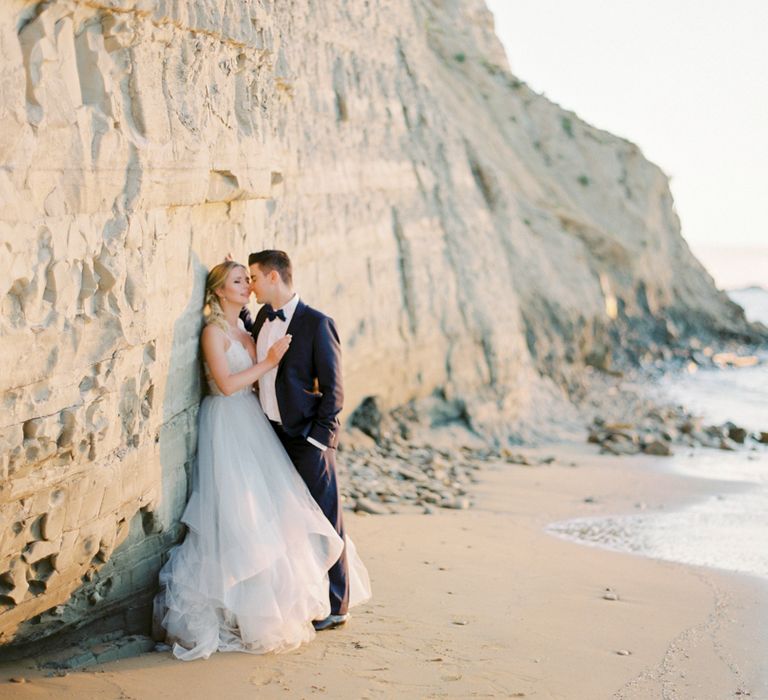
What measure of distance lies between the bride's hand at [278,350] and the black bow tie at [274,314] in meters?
0.16

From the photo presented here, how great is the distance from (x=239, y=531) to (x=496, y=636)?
1.64 meters

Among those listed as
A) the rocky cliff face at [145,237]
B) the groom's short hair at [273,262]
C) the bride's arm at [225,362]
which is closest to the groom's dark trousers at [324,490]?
the bride's arm at [225,362]

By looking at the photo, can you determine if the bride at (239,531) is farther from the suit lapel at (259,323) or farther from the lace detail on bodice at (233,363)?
the suit lapel at (259,323)

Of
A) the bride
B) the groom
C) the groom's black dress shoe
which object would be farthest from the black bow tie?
the groom's black dress shoe

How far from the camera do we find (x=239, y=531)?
571cm

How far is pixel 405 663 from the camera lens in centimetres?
570

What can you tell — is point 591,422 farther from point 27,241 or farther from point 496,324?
point 27,241

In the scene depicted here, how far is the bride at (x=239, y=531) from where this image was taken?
221 inches

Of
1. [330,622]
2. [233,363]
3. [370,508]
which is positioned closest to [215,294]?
[233,363]

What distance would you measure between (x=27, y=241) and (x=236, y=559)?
2003mm

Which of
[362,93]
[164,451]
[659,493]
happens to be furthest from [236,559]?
[362,93]

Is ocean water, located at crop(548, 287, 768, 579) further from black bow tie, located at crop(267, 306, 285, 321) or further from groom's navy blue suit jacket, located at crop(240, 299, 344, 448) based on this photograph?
black bow tie, located at crop(267, 306, 285, 321)

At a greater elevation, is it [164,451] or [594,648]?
[164,451]

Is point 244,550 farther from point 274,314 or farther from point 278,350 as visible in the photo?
point 274,314
